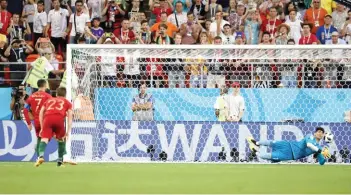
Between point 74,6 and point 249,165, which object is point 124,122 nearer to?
point 249,165

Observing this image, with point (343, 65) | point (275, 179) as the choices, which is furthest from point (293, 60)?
point (275, 179)

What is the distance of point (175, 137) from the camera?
776 inches

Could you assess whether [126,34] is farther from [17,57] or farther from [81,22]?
[17,57]

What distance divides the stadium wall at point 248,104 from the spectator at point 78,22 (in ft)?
10.7

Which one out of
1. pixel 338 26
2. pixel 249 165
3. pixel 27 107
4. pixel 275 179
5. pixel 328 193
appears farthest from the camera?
pixel 338 26

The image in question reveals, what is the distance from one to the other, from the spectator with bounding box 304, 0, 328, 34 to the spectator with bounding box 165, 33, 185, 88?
4310 millimetres

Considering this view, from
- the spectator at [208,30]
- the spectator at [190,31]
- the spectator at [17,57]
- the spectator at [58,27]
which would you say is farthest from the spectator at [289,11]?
the spectator at [17,57]

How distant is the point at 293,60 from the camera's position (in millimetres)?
19891

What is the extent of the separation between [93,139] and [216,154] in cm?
275

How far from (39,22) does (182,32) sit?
4.06m

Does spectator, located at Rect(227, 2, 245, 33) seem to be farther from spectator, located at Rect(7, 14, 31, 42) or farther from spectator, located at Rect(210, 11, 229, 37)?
spectator, located at Rect(7, 14, 31, 42)

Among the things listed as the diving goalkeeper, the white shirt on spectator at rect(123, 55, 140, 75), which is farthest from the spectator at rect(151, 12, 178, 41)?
the diving goalkeeper

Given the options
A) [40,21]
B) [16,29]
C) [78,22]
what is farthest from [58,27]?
[16,29]

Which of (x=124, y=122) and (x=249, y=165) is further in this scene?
(x=124, y=122)
